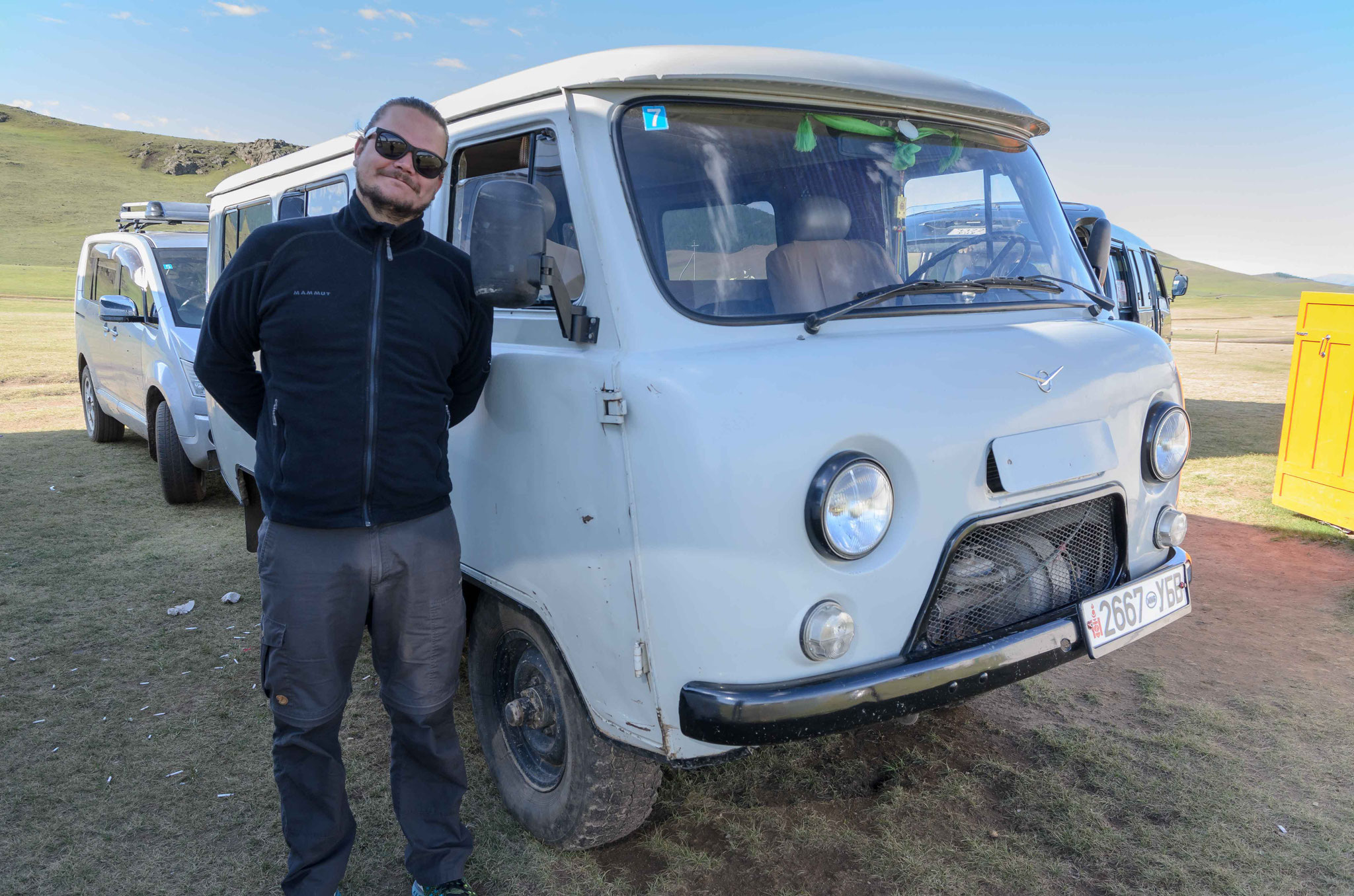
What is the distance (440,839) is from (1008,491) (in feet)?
6.13

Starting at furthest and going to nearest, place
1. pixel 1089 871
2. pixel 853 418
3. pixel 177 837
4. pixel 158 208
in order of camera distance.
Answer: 1. pixel 158 208
2. pixel 177 837
3. pixel 1089 871
4. pixel 853 418

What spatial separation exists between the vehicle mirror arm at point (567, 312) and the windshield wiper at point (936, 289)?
Result: 0.58 meters

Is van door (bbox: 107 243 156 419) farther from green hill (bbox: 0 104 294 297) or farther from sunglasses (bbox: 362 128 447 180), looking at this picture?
green hill (bbox: 0 104 294 297)

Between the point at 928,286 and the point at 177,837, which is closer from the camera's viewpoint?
the point at 928,286

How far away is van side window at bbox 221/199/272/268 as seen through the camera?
461 cm

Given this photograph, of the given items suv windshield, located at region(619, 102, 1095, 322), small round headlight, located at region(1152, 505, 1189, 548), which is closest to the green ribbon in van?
suv windshield, located at region(619, 102, 1095, 322)

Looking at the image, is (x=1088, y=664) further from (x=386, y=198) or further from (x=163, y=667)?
(x=163, y=667)

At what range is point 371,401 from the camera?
2.36m

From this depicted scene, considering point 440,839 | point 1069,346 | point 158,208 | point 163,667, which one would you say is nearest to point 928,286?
point 1069,346

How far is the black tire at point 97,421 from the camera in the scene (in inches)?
369

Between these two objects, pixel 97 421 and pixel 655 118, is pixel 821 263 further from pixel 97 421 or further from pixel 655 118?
pixel 97 421

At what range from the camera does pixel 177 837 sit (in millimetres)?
3018

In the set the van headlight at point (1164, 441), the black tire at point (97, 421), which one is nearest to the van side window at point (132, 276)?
the black tire at point (97, 421)

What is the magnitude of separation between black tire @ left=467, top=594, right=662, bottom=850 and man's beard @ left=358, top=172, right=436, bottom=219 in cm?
116
